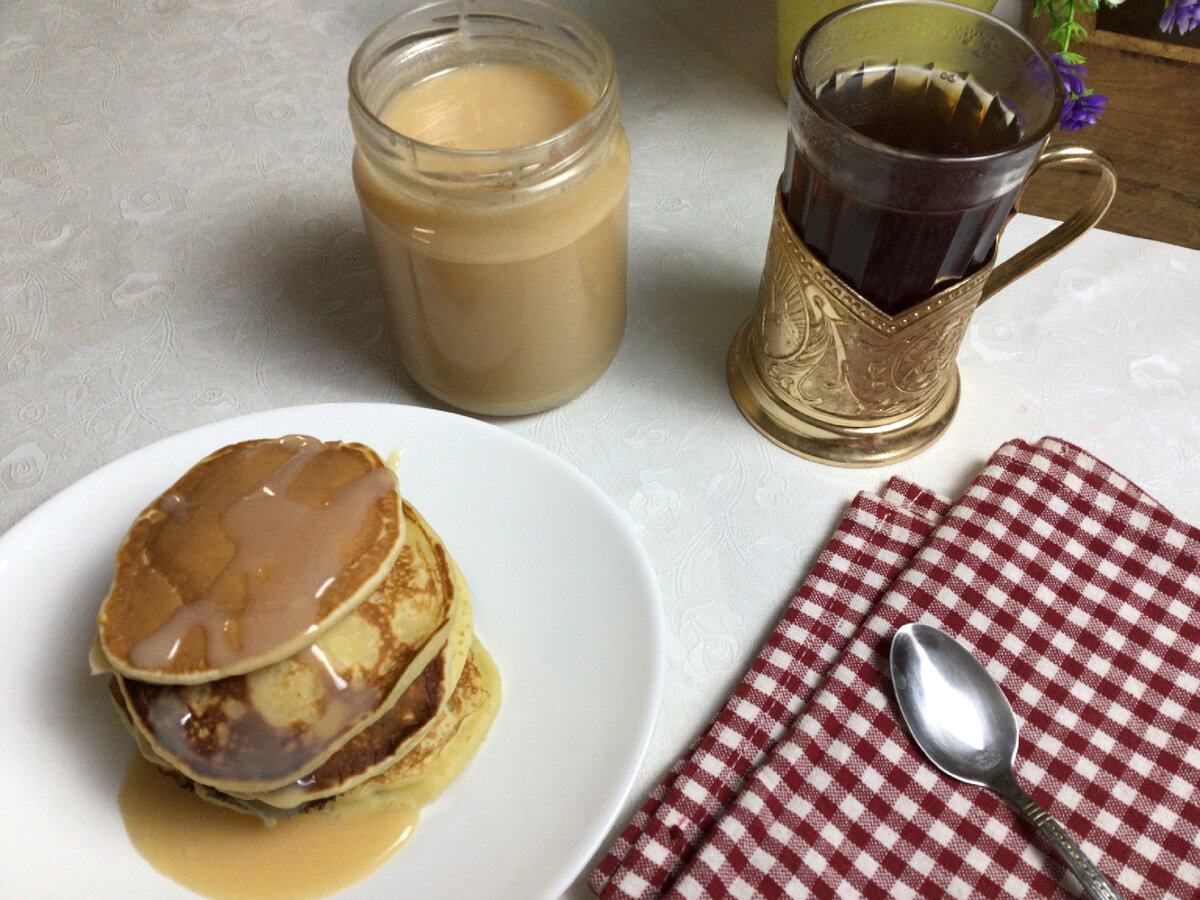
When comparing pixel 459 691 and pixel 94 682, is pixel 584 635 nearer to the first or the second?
pixel 459 691

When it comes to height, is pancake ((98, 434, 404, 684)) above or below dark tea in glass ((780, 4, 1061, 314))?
below

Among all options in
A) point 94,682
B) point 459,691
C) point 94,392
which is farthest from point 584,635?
point 94,392

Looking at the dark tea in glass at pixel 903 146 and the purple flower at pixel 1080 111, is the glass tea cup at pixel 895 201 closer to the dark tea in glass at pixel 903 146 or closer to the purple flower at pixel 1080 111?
the dark tea in glass at pixel 903 146

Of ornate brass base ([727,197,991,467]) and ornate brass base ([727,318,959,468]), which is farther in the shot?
ornate brass base ([727,318,959,468])

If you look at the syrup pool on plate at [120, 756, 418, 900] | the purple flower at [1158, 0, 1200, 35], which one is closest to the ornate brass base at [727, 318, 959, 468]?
the purple flower at [1158, 0, 1200, 35]

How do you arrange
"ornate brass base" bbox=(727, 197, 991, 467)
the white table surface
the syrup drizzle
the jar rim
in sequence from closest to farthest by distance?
1. the syrup drizzle
2. the jar rim
3. "ornate brass base" bbox=(727, 197, 991, 467)
4. the white table surface

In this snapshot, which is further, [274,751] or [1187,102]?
[1187,102]

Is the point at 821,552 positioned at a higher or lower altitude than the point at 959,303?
lower

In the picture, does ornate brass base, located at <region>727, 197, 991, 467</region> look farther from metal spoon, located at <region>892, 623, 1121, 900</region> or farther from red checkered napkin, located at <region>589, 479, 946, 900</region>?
metal spoon, located at <region>892, 623, 1121, 900</region>
